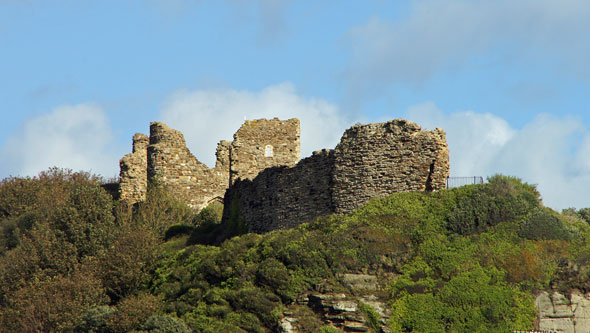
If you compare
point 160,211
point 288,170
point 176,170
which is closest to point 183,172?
point 176,170

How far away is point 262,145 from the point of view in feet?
172

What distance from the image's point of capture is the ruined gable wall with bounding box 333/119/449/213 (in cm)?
3697

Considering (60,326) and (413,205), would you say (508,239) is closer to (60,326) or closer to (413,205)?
(413,205)

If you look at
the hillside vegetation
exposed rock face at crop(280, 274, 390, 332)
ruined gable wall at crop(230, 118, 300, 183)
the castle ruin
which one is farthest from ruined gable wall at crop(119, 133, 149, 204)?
exposed rock face at crop(280, 274, 390, 332)

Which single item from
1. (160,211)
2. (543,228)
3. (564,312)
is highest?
(160,211)

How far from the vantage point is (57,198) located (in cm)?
5516

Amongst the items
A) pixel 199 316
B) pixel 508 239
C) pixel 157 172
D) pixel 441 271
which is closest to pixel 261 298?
pixel 199 316

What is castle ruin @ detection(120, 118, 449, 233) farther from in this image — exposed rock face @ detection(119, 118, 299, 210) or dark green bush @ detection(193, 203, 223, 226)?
dark green bush @ detection(193, 203, 223, 226)

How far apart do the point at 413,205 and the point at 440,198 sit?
3.50ft

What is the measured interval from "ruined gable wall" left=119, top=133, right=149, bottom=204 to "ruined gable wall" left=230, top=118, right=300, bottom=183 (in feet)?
18.0

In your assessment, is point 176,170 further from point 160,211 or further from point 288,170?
point 288,170

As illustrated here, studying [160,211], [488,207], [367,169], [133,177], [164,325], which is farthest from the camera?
[133,177]

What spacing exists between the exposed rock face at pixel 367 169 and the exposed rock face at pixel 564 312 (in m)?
6.56

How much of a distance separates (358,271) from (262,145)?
19089 millimetres
